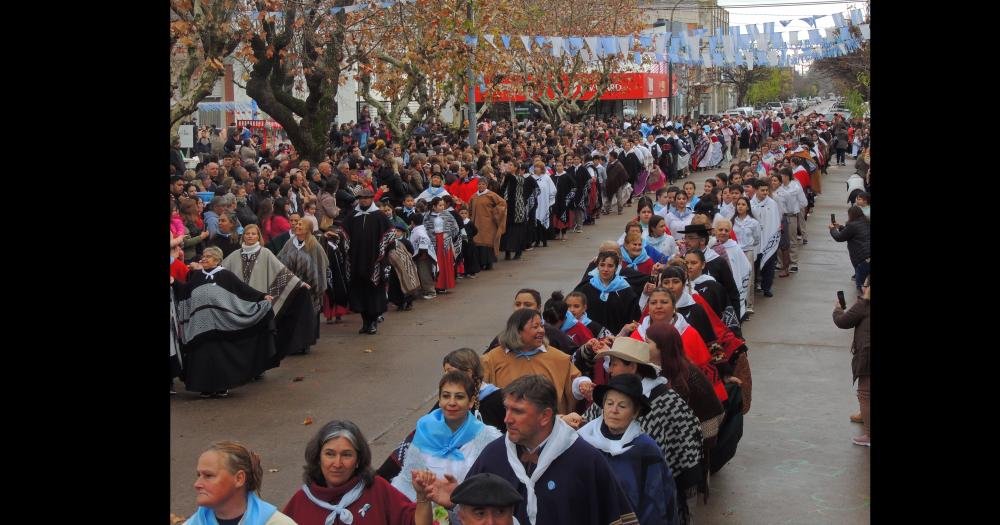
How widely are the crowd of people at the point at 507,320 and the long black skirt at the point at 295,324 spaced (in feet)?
Result: 0.07

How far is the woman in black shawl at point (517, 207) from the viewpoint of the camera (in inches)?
833

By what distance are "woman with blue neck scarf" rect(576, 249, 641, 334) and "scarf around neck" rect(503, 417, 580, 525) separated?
206 inches

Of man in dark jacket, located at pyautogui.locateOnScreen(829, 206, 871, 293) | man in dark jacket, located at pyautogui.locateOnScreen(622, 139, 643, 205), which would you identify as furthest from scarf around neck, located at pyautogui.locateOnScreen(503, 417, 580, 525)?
man in dark jacket, located at pyautogui.locateOnScreen(622, 139, 643, 205)

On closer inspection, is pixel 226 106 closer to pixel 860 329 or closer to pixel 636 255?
pixel 636 255

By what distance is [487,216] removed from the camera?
19.7 metres

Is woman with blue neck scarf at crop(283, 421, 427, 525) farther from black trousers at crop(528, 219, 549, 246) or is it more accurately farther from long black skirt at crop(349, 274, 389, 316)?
black trousers at crop(528, 219, 549, 246)

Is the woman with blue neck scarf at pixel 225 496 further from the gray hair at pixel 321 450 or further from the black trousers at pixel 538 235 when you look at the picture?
the black trousers at pixel 538 235

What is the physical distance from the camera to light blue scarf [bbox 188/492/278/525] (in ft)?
16.1

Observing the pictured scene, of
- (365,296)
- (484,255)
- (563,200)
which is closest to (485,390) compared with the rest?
(365,296)

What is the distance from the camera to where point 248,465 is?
16.6 ft

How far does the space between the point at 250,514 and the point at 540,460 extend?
117 cm

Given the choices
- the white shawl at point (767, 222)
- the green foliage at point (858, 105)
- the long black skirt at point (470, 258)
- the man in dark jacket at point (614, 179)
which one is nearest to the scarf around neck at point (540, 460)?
the white shawl at point (767, 222)
